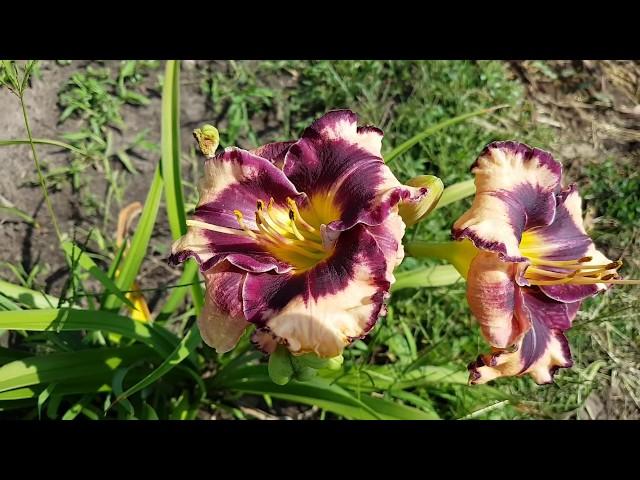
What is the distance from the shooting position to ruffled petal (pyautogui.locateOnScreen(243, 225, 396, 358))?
0.93 m

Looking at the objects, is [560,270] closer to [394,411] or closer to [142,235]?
[394,411]

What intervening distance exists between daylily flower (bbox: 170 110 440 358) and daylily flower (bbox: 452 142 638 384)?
16cm

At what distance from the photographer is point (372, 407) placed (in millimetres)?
1489

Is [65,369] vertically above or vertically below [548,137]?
below

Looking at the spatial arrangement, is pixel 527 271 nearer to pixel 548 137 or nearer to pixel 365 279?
pixel 365 279

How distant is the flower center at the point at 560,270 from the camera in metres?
1.10

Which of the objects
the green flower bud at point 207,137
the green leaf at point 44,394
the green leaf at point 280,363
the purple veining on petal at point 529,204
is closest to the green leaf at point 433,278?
the purple veining on petal at point 529,204

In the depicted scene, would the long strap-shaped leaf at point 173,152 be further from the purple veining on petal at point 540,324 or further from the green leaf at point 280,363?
the purple veining on petal at point 540,324

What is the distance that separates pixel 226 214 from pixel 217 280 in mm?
127

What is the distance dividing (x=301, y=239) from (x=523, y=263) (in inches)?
15.5

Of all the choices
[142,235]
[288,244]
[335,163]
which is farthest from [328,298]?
[142,235]

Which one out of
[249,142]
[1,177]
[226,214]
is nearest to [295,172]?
[226,214]

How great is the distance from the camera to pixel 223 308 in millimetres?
1032

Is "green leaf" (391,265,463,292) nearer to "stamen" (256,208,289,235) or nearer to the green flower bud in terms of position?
"stamen" (256,208,289,235)
